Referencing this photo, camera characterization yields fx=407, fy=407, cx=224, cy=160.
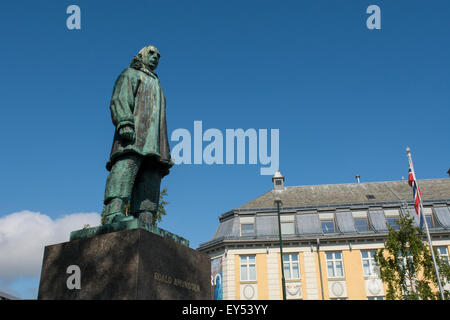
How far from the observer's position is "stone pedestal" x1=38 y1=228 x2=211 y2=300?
446cm

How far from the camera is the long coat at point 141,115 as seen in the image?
571cm

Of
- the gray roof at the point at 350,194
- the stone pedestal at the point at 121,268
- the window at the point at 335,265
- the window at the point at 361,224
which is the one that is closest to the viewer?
the stone pedestal at the point at 121,268

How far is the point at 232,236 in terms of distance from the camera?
32.4 metres

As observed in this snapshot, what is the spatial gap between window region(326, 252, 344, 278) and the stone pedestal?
2773 centimetres

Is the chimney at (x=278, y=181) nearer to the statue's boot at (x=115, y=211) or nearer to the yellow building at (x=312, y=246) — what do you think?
the yellow building at (x=312, y=246)

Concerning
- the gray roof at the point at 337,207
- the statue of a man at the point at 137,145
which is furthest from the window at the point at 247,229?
the statue of a man at the point at 137,145

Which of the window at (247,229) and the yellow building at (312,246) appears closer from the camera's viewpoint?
the yellow building at (312,246)

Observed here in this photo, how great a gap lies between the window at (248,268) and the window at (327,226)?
6.09 m

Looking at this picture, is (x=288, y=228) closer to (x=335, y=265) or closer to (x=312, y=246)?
(x=312, y=246)

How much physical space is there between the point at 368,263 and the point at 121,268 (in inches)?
1165

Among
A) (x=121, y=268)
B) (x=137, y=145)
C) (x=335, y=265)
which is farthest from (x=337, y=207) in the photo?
(x=121, y=268)
